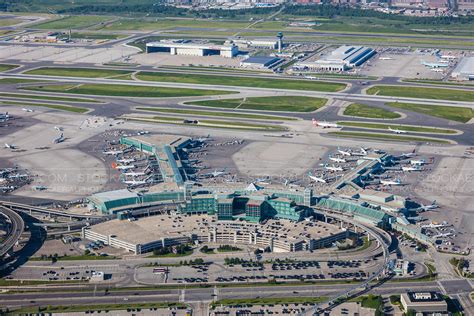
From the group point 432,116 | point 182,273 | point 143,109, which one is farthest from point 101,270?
point 432,116

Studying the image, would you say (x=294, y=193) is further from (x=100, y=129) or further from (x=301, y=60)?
(x=301, y=60)

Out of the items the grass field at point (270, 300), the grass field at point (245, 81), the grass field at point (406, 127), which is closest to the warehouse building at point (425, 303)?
the grass field at point (270, 300)

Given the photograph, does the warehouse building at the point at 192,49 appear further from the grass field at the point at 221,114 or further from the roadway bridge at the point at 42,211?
the roadway bridge at the point at 42,211

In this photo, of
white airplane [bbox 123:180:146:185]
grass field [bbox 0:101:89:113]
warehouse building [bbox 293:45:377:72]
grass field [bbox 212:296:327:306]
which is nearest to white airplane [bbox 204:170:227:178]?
white airplane [bbox 123:180:146:185]

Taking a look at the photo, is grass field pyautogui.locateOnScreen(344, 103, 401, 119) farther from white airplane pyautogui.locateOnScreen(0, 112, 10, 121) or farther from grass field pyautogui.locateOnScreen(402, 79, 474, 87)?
white airplane pyautogui.locateOnScreen(0, 112, 10, 121)

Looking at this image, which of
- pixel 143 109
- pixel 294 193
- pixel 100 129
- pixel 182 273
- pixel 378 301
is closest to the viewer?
pixel 378 301
